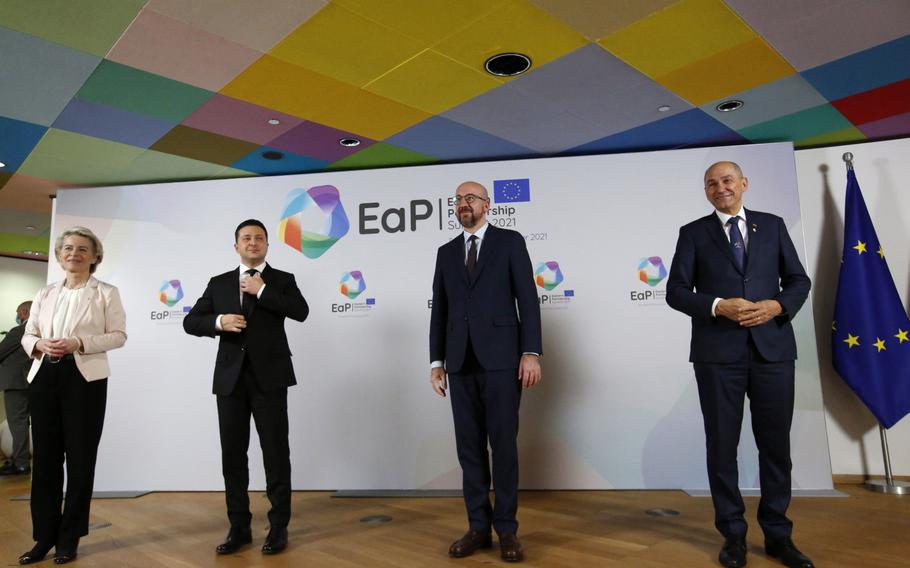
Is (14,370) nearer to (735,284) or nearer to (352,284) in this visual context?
(352,284)

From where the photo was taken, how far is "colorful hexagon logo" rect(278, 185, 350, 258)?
480 cm

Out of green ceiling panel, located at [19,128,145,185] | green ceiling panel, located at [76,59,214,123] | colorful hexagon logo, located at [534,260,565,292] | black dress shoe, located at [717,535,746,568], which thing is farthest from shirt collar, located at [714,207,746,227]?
green ceiling panel, located at [19,128,145,185]

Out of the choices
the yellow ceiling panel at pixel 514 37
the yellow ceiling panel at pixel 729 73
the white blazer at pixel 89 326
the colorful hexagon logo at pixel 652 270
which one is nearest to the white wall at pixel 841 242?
the colorful hexagon logo at pixel 652 270

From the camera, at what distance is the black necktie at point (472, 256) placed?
2832 mm

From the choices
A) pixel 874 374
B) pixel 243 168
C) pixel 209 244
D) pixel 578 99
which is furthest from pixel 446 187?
pixel 874 374

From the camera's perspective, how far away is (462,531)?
3.14 m

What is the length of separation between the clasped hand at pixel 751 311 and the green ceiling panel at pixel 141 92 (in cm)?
315

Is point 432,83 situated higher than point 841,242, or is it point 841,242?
Answer: point 432,83

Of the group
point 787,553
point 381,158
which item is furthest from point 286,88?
point 787,553

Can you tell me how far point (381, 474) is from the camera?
14.6 feet

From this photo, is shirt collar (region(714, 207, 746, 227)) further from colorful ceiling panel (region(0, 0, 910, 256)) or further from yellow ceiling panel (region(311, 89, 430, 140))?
yellow ceiling panel (region(311, 89, 430, 140))

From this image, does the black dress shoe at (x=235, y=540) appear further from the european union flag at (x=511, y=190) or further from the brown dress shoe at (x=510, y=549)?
the european union flag at (x=511, y=190)

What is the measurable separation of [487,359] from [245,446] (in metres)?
1.34

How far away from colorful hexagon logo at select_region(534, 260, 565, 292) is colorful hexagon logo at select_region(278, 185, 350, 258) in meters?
1.63
